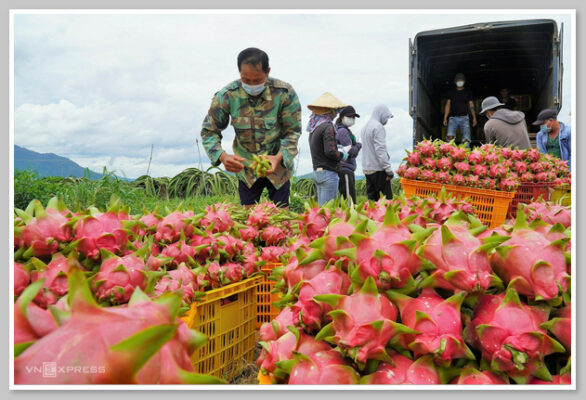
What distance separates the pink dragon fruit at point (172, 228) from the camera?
1.71 m

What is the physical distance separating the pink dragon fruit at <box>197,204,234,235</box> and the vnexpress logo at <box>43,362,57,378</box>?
135 cm

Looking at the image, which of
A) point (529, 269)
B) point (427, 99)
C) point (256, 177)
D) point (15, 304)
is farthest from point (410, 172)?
point (427, 99)

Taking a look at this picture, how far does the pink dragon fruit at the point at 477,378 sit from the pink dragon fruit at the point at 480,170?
10.9 feet

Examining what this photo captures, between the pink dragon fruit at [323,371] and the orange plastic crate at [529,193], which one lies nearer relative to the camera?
the pink dragon fruit at [323,371]

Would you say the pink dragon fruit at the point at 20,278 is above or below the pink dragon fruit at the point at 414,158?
below

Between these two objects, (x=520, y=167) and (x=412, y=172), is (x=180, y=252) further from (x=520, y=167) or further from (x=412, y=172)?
(x=520, y=167)

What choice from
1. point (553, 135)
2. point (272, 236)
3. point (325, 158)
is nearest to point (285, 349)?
point (272, 236)

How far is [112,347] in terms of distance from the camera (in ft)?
1.80

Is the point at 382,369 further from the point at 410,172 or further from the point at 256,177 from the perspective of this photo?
the point at 410,172

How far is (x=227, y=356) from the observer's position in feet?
6.70

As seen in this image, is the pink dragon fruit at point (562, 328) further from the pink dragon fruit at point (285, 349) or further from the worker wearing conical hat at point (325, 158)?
the worker wearing conical hat at point (325, 158)

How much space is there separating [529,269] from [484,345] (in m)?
0.17

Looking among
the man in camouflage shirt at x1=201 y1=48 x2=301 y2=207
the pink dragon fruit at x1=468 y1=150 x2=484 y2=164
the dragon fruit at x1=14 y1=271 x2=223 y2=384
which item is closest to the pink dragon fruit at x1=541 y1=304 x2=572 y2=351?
the dragon fruit at x1=14 y1=271 x2=223 y2=384

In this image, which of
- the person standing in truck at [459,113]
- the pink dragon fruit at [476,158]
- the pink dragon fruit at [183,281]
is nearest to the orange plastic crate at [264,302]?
the pink dragon fruit at [183,281]
